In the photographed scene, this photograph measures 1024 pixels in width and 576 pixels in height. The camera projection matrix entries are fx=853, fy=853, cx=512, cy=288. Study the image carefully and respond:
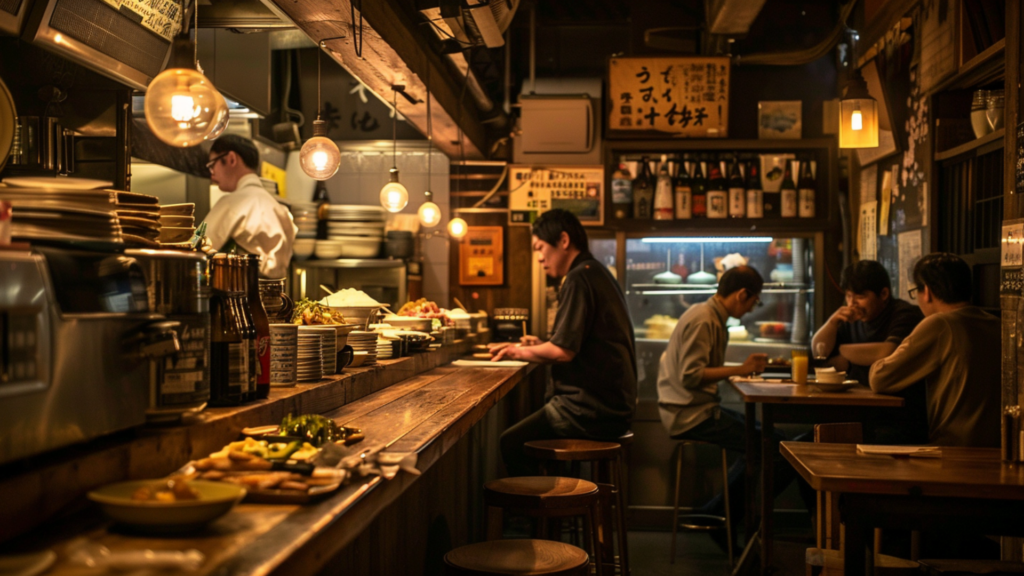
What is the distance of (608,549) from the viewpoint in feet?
11.3

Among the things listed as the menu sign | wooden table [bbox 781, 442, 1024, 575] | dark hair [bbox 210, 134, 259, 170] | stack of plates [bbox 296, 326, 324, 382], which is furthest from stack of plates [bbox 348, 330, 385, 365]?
dark hair [bbox 210, 134, 259, 170]

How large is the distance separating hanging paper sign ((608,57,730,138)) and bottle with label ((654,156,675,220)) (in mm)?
306

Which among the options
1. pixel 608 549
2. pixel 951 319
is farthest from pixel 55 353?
pixel 951 319

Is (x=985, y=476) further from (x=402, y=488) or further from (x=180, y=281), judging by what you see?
(x=180, y=281)

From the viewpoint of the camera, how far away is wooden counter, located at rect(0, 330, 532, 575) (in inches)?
45.8

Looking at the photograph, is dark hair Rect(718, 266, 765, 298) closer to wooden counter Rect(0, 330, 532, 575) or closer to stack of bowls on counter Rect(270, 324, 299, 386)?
wooden counter Rect(0, 330, 532, 575)

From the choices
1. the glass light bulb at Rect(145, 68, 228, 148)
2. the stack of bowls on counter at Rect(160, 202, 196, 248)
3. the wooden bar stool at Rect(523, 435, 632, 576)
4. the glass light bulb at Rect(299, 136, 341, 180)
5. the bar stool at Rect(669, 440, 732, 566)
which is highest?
the glass light bulb at Rect(299, 136, 341, 180)

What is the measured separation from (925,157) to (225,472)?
4.50 m

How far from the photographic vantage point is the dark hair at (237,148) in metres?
5.02

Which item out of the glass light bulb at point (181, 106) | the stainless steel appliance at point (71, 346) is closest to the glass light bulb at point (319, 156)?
the glass light bulb at point (181, 106)

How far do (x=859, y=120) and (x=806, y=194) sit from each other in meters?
1.34

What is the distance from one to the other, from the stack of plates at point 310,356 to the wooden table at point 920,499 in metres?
1.45

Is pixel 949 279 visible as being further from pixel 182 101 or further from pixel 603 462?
pixel 182 101

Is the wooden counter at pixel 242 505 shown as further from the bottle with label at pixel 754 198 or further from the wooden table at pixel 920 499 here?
the bottle with label at pixel 754 198
